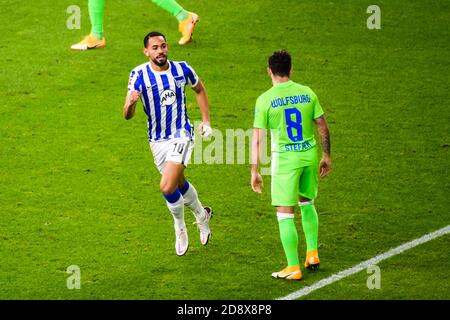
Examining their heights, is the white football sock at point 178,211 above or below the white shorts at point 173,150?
below

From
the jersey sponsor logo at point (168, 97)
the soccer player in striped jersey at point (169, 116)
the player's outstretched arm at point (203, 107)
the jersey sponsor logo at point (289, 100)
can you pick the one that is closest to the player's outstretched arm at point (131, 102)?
the soccer player in striped jersey at point (169, 116)

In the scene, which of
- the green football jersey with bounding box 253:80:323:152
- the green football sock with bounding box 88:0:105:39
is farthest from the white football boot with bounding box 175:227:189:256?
the green football sock with bounding box 88:0:105:39

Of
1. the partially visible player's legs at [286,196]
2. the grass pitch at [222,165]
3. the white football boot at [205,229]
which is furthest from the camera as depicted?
the white football boot at [205,229]

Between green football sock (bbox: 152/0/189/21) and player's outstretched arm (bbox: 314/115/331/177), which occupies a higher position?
green football sock (bbox: 152/0/189/21)

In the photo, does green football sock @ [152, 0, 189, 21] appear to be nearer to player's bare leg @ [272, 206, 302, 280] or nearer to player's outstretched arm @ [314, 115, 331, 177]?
player's outstretched arm @ [314, 115, 331, 177]

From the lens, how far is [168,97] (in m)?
10.2

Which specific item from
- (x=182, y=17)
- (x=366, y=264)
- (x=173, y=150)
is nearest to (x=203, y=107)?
(x=173, y=150)

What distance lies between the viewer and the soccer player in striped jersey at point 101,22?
48.5 feet

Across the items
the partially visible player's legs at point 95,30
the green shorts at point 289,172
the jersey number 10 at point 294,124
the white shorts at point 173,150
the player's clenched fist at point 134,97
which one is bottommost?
the green shorts at point 289,172

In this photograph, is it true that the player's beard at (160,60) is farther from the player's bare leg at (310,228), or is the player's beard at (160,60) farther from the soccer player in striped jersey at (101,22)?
the soccer player in striped jersey at (101,22)

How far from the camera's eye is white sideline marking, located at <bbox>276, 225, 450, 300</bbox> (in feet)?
31.2

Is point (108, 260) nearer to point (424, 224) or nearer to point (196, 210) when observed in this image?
point (196, 210)

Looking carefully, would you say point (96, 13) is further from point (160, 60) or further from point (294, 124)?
point (294, 124)

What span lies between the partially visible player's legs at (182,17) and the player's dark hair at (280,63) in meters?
5.69
